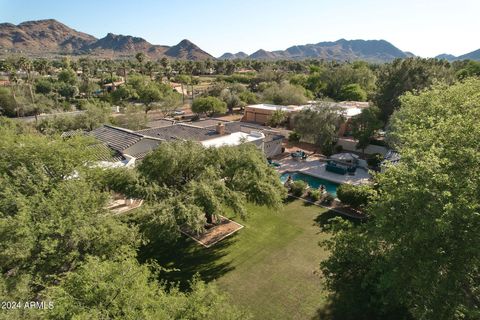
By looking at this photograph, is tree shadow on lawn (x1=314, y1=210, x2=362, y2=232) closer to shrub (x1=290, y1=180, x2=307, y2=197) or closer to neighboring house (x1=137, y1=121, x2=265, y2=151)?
shrub (x1=290, y1=180, x2=307, y2=197)

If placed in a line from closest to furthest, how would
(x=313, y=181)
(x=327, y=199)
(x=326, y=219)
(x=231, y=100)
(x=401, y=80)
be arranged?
(x=326, y=219) < (x=327, y=199) < (x=313, y=181) < (x=401, y=80) < (x=231, y=100)

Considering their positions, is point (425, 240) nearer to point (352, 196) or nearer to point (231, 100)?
point (352, 196)

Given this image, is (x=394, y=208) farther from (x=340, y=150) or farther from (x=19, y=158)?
(x=340, y=150)

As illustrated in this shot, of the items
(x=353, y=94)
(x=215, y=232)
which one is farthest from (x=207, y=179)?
(x=353, y=94)

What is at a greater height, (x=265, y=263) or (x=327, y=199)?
(x=327, y=199)

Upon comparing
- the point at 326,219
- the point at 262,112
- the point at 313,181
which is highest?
the point at 262,112

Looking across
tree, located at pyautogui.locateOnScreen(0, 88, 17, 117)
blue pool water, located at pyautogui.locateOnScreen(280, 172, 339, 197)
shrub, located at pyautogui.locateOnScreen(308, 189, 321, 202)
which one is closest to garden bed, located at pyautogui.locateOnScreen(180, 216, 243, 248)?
shrub, located at pyautogui.locateOnScreen(308, 189, 321, 202)

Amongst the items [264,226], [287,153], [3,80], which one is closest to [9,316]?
[264,226]
